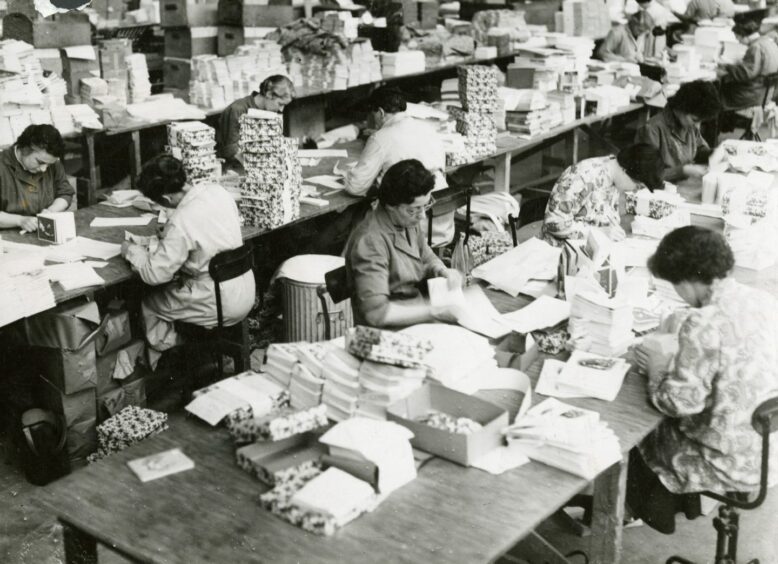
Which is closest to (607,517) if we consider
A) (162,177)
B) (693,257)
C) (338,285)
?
(693,257)

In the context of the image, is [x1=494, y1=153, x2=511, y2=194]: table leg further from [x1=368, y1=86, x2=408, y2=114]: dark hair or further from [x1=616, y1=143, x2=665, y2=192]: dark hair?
[x1=616, y1=143, x2=665, y2=192]: dark hair

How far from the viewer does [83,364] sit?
15.3 ft

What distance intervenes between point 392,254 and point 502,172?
370 cm

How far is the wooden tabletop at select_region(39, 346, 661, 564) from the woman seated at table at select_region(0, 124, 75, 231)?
300 centimetres

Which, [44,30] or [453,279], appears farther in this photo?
[44,30]

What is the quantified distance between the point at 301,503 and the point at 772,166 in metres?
5.37

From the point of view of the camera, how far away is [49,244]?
5.32 metres

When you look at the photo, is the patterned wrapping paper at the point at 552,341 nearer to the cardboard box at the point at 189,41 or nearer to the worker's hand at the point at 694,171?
the worker's hand at the point at 694,171

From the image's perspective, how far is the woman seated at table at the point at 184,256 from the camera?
4945mm

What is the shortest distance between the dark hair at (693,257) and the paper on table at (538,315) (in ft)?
2.23

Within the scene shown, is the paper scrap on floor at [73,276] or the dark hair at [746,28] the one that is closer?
the paper scrap on floor at [73,276]

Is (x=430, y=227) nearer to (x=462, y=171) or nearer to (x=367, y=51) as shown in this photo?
(x=462, y=171)

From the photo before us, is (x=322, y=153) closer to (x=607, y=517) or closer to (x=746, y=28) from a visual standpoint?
(x=607, y=517)

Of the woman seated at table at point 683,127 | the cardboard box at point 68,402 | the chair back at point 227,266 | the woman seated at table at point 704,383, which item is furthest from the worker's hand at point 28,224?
the woman seated at table at point 683,127
